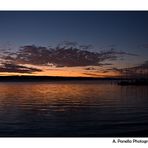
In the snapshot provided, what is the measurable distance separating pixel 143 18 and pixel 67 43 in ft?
4.34

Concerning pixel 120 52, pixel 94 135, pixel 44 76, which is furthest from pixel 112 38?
pixel 94 135

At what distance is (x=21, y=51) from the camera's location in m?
6.36

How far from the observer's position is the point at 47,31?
20.4ft

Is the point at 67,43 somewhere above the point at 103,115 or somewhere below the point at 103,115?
above

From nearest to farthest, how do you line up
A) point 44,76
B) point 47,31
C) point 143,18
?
point 143,18
point 47,31
point 44,76

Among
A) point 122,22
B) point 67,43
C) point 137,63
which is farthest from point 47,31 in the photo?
point 137,63

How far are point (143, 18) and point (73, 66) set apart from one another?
4.93 ft

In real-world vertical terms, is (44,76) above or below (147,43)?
below

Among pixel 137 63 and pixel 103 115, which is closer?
pixel 137 63

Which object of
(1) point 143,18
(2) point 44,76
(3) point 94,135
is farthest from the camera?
(2) point 44,76
